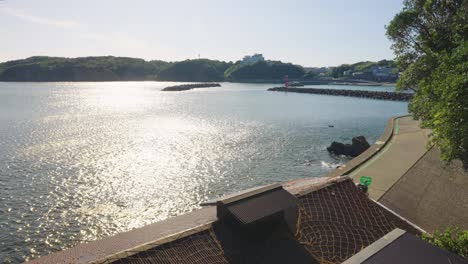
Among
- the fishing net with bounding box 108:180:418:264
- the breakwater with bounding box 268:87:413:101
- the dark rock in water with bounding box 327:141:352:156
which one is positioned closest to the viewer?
the fishing net with bounding box 108:180:418:264

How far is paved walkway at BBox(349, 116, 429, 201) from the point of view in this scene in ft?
72.1

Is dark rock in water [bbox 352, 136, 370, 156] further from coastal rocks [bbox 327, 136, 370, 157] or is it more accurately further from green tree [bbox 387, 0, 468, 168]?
green tree [bbox 387, 0, 468, 168]

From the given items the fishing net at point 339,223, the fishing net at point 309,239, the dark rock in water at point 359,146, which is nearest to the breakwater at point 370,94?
the dark rock in water at point 359,146

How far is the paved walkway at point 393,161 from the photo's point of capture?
22.0 m

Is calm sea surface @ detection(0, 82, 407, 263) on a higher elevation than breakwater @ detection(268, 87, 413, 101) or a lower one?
lower

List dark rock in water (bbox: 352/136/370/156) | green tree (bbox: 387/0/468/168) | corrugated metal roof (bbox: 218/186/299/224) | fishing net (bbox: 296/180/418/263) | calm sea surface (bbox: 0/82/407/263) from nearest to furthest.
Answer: corrugated metal roof (bbox: 218/186/299/224) < fishing net (bbox: 296/180/418/263) < green tree (bbox: 387/0/468/168) < calm sea surface (bbox: 0/82/407/263) < dark rock in water (bbox: 352/136/370/156)

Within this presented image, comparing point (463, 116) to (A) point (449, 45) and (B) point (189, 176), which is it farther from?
(B) point (189, 176)

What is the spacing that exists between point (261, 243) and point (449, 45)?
930 inches

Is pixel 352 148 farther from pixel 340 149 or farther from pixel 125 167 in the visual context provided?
pixel 125 167

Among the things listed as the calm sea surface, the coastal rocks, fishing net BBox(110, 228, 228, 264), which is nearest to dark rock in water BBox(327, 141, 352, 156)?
the coastal rocks

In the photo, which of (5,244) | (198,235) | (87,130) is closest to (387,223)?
(198,235)

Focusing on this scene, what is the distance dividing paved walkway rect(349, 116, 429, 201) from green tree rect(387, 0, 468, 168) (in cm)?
479

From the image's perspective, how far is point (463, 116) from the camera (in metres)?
12.5

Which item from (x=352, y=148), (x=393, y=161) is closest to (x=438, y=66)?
(x=393, y=161)
